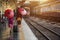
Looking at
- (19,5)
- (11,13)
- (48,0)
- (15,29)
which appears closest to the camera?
(11,13)

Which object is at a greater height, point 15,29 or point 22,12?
point 22,12

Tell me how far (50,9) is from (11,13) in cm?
971

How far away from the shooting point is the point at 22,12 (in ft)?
12.8

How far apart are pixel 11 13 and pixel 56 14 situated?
9246mm

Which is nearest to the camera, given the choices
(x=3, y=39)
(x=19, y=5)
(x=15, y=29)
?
(x=19, y=5)

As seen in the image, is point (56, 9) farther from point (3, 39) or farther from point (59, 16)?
point (3, 39)

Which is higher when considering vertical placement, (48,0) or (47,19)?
(48,0)

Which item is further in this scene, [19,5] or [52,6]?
[52,6]

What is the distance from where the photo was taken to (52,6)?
1295 cm

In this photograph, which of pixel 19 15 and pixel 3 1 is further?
pixel 3 1

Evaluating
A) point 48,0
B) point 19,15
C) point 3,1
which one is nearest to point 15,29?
point 3,1

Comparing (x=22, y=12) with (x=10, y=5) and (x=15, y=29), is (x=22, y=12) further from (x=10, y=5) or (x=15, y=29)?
(x=15, y=29)

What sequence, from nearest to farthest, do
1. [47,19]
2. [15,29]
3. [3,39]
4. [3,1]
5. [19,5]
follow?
[19,5], [3,1], [3,39], [15,29], [47,19]

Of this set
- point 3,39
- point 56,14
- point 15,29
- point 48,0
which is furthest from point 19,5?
point 56,14
